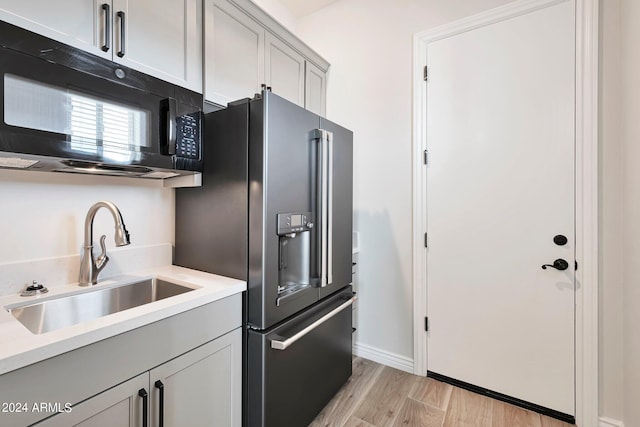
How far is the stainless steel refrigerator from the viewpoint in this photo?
132cm

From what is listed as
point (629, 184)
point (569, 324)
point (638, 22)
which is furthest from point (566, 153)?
point (569, 324)

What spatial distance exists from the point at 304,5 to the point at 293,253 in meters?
2.30

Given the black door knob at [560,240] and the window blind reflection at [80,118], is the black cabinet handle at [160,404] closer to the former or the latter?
the window blind reflection at [80,118]

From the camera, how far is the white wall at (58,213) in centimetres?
119

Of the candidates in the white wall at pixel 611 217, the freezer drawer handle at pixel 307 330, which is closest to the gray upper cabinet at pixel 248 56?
the freezer drawer handle at pixel 307 330

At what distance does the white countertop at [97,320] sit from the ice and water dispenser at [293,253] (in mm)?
206

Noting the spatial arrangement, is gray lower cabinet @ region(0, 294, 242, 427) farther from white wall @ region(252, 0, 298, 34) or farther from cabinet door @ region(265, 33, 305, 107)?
white wall @ region(252, 0, 298, 34)

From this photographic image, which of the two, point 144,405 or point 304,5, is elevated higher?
point 304,5

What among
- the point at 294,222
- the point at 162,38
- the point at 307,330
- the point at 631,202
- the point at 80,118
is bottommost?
the point at 307,330

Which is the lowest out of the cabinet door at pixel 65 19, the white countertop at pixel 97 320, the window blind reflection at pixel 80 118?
the white countertop at pixel 97 320

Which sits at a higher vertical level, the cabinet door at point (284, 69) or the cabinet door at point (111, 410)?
the cabinet door at point (284, 69)

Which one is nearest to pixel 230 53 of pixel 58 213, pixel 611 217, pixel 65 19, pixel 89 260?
pixel 65 19

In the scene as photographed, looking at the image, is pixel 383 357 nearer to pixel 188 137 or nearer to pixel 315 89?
pixel 188 137

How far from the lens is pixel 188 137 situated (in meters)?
1.41
